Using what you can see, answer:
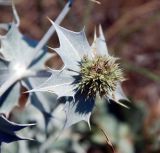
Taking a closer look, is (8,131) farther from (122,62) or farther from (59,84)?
(122,62)

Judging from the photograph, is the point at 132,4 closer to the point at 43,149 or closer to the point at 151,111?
the point at 151,111

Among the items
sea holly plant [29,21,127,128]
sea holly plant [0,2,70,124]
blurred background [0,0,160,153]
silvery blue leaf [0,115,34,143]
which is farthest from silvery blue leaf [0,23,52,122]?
blurred background [0,0,160,153]

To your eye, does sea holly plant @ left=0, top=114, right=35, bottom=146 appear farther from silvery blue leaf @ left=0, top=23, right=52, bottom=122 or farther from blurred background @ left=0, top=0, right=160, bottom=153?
blurred background @ left=0, top=0, right=160, bottom=153

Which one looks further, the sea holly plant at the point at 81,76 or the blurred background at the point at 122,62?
the blurred background at the point at 122,62

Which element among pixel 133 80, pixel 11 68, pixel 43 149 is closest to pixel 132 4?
pixel 133 80

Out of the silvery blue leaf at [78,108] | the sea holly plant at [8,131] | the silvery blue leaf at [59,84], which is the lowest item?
the sea holly plant at [8,131]

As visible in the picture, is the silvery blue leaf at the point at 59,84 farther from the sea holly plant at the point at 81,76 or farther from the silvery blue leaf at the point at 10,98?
the silvery blue leaf at the point at 10,98

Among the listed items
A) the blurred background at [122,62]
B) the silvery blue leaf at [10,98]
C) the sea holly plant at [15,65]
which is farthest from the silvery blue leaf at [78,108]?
the blurred background at [122,62]

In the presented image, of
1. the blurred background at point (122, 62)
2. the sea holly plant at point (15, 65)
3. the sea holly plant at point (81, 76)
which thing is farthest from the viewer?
the blurred background at point (122, 62)
